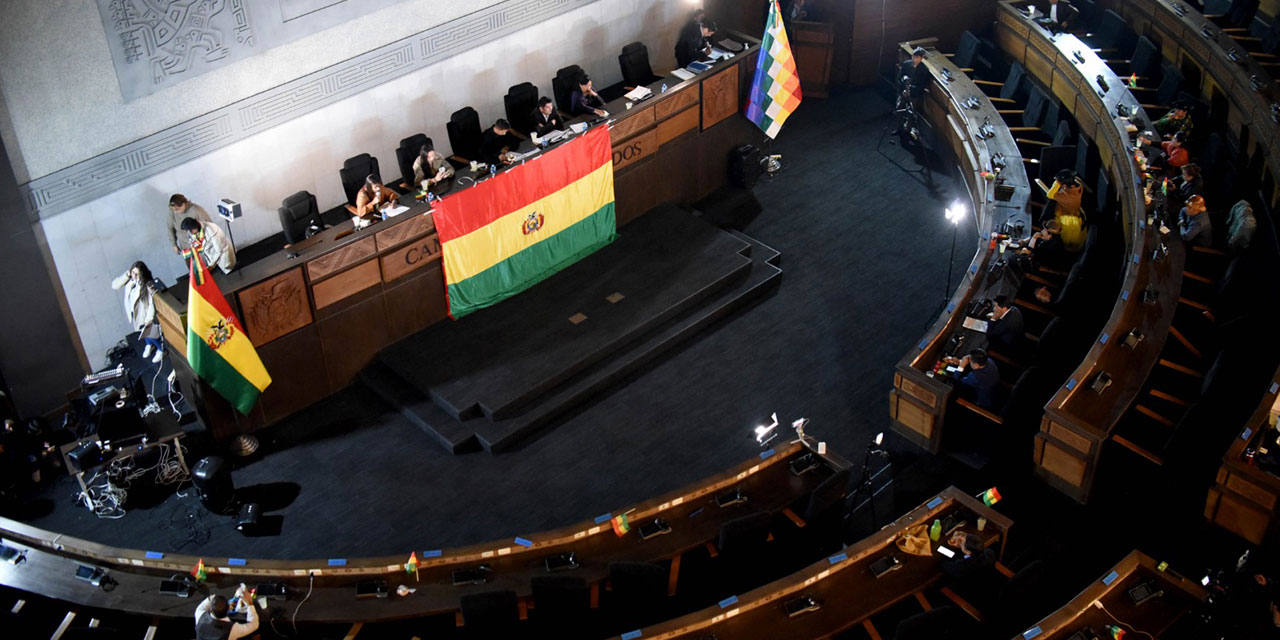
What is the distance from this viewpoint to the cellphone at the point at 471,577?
30.5 ft

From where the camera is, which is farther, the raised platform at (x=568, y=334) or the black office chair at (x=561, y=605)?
the raised platform at (x=568, y=334)

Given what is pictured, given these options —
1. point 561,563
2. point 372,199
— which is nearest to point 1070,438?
point 561,563

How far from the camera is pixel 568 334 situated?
12.5 meters

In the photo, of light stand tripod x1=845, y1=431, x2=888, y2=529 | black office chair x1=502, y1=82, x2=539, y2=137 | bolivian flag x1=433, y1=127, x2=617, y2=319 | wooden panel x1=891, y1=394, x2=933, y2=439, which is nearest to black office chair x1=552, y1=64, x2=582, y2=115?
black office chair x1=502, y1=82, x2=539, y2=137

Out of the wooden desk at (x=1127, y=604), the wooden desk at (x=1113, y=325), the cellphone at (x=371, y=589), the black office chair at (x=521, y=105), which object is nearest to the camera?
the wooden desk at (x=1127, y=604)

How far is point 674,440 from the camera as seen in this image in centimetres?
1166

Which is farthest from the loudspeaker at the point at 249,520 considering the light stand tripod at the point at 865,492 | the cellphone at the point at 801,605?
the light stand tripod at the point at 865,492

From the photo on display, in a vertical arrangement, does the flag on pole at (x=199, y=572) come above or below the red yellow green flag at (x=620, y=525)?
above

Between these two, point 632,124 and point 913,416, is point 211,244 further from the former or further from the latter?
point 913,416

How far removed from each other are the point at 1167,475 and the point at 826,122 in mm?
7609

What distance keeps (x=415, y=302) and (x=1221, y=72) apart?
956cm

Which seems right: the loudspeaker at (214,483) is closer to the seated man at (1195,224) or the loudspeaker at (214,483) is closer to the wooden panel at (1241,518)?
the wooden panel at (1241,518)

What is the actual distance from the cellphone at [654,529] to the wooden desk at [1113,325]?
11.2 ft

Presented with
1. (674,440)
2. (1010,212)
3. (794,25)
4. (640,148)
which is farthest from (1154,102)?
(674,440)
